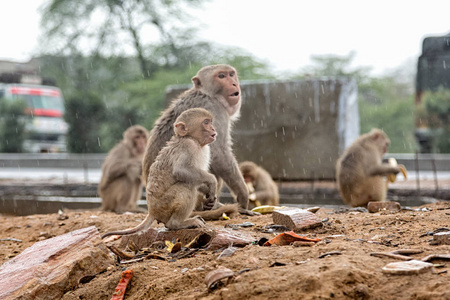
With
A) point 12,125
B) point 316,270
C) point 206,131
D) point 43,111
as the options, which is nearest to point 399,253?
point 316,270

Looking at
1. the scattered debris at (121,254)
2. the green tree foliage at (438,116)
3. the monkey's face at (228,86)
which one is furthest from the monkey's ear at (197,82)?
the green tree foliage at (438,116)

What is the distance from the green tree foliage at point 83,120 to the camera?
24.1 m

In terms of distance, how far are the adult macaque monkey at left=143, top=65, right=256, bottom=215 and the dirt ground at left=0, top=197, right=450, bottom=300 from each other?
1.00 m

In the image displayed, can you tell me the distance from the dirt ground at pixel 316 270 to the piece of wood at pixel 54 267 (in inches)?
4.1

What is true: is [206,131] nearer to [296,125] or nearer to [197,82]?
[197,82]

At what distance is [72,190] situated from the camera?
12359 mm

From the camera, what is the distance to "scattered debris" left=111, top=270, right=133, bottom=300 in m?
3.60

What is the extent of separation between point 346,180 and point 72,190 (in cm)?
647

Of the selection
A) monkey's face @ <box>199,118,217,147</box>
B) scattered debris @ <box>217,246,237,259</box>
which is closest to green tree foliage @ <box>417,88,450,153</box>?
monkey's face @ <box>199,118,217,147</box>

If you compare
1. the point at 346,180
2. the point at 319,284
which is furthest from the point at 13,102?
the point at 319,284

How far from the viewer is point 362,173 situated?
8.29 meters

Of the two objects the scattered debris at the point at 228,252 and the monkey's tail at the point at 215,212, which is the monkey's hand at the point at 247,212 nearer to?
the monkey's tail at the point at 215,212

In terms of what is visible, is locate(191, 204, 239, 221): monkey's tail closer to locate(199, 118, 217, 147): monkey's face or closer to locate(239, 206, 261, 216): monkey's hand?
locate(239, 206, 261, 216): monkey's hand

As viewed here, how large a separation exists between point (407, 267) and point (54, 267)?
2.50m
